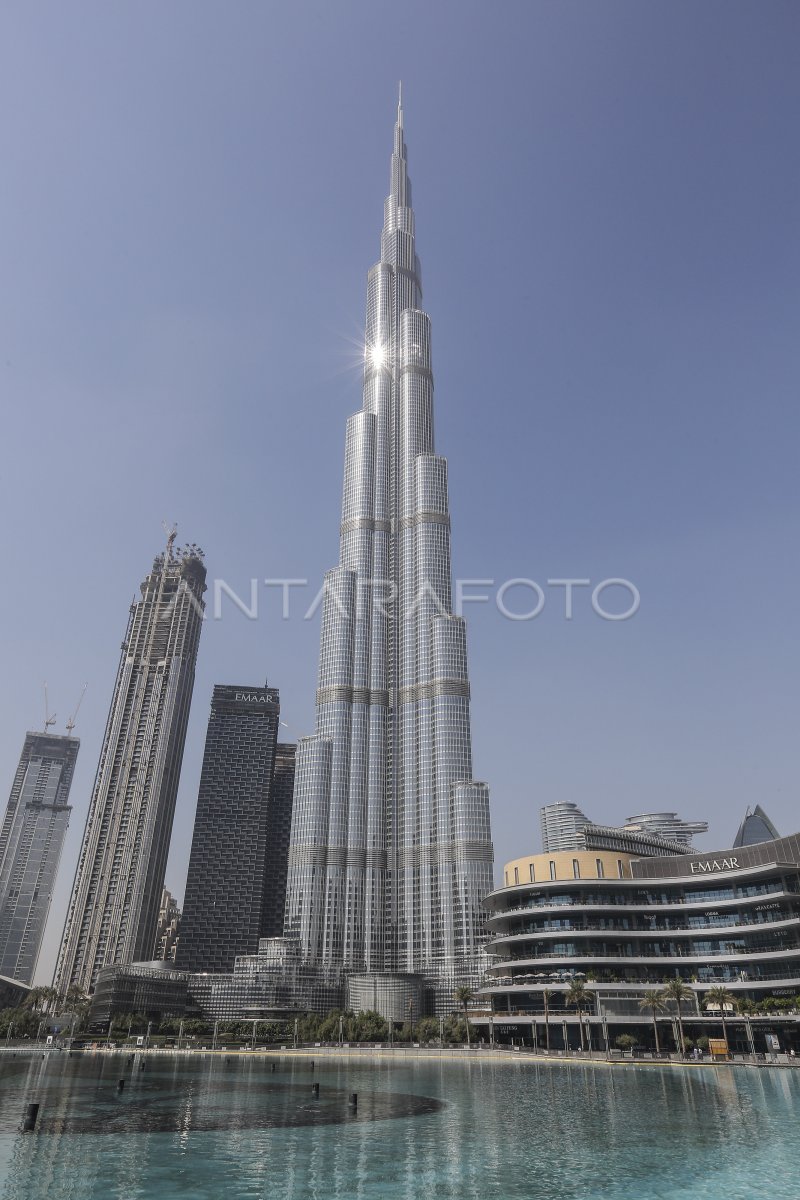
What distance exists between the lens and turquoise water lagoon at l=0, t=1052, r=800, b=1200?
39562mm

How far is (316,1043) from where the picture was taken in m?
198

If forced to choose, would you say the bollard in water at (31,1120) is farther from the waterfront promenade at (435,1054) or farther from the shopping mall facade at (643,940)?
the shopping mall facade at (643,940)

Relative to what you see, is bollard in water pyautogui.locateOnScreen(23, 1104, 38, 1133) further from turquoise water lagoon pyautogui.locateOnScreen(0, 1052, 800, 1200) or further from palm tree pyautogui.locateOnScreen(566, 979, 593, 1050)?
palm tree pyautogui.locateOnScreen(566, 979, 593, 1050)

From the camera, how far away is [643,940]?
572 ft

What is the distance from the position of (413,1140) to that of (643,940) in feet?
456

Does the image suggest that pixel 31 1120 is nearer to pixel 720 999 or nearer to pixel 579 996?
pixel 720 999

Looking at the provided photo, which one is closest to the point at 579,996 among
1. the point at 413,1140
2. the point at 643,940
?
the point at 643,940

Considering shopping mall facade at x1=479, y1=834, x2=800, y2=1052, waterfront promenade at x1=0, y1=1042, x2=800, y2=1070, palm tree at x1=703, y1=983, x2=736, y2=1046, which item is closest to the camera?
waterfront promenade at x1=0, y1=1042, x2=800, y2=1070

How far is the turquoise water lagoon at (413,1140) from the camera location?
39.6 m

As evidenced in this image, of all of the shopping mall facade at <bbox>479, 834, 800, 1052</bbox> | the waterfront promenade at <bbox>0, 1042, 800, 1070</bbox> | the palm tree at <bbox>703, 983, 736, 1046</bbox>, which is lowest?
the waterfront promenade at <bbox>0, 1042, 800, 1070</bbox>

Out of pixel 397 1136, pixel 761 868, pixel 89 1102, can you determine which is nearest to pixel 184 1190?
pixel 397 1136

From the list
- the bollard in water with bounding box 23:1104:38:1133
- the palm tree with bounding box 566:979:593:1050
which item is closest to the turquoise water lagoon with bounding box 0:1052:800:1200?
the bollard in water with bounding box 23:1104:38:1133

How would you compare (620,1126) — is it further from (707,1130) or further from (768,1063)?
(768,1063)

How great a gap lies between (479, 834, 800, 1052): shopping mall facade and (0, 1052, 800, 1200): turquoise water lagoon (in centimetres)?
7133
